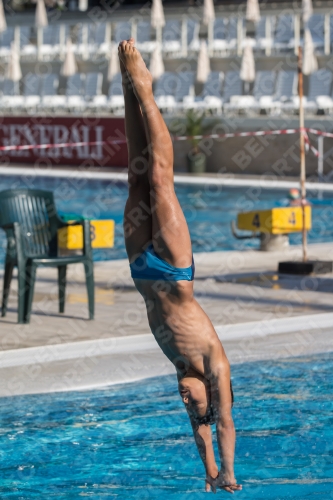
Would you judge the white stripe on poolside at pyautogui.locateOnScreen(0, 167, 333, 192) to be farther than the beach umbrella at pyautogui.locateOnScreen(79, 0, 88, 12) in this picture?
No

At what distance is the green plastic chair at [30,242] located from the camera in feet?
23.0

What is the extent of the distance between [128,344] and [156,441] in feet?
4.86

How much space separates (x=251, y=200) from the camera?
18984 mm

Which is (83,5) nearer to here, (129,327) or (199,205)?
(199,205)

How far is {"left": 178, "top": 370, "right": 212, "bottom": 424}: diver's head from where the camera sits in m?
3.38

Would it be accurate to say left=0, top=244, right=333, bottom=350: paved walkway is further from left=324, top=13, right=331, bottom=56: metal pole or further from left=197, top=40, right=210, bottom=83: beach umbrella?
left=197, top=40, right=210, bottom=83: beach umbrella

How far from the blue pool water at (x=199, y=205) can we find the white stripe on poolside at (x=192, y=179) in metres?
0.26

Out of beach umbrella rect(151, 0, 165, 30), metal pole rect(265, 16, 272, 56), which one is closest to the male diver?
metal pole rect(265, 16, 272, 56)

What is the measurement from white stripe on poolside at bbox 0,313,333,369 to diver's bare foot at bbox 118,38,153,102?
2800mm

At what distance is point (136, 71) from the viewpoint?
3.57 meters

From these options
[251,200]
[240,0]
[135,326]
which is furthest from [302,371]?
[240,0]

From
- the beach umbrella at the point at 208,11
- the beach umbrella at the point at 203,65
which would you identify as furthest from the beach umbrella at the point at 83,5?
the beach umbrella at the point at 203,65

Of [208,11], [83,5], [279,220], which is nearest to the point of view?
[279,220]

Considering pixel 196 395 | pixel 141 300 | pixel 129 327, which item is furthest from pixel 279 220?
pixel 196 395
